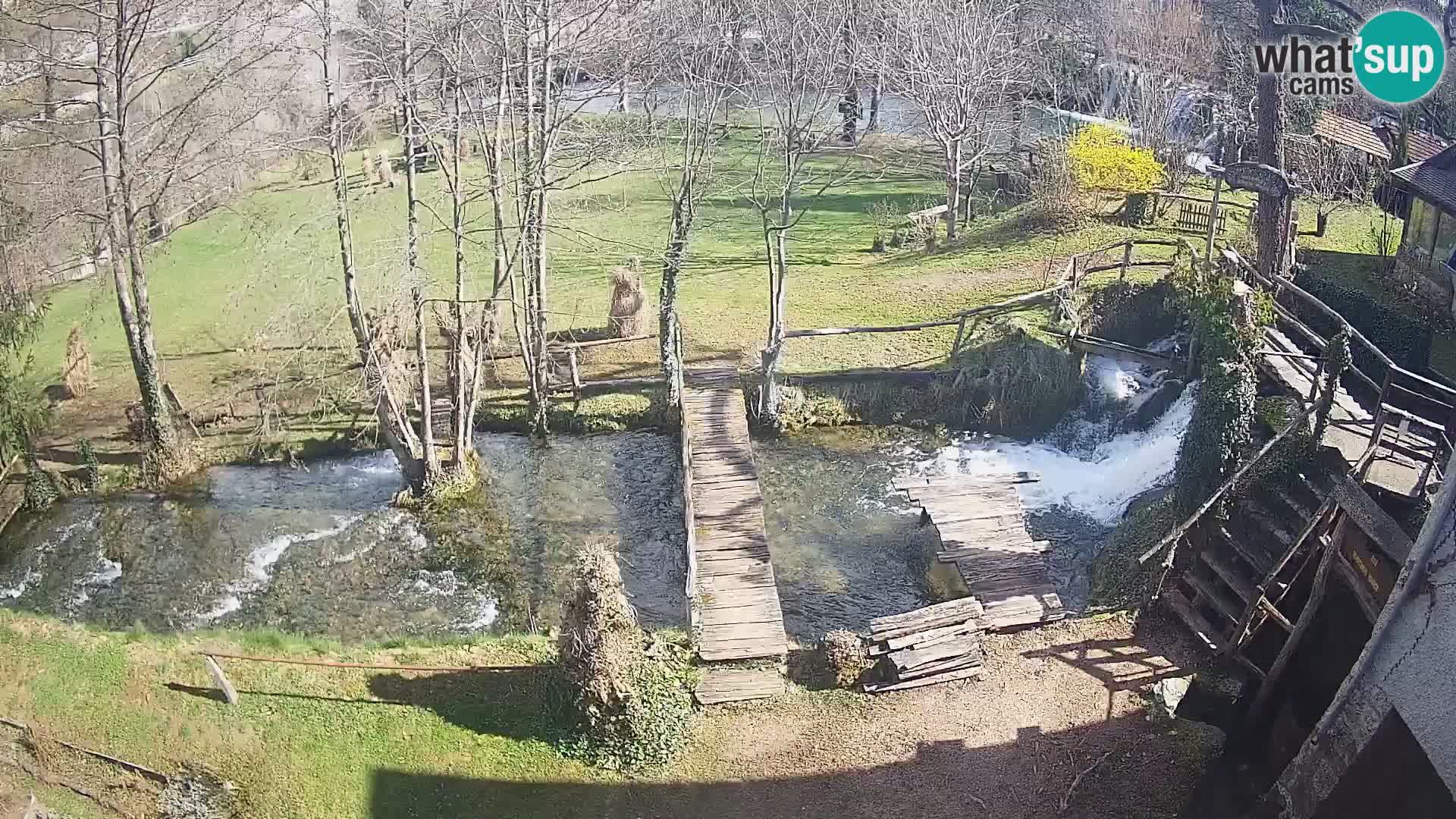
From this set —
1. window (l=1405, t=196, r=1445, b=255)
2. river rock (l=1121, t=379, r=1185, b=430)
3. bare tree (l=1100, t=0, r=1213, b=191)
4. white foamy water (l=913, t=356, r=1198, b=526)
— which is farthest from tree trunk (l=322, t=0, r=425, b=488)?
bare tree (l=1100, t=0, r=1213, b=191)

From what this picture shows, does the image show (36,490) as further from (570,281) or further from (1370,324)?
(1370,324)

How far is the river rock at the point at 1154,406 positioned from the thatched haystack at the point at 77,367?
22839 millimetres

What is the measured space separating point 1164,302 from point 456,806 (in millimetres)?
19630

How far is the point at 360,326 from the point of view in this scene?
66.1 feet

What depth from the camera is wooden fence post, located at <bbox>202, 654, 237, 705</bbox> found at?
13.8 m

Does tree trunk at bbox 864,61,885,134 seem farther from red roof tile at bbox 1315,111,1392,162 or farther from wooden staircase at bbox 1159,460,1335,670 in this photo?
wooden staircase at bbox 1159,460,1335,670

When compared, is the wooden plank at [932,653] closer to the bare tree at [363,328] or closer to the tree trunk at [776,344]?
the tree trunk at [776,344]

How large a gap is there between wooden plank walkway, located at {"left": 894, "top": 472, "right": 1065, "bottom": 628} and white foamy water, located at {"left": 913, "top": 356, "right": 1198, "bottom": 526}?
5.46 feet

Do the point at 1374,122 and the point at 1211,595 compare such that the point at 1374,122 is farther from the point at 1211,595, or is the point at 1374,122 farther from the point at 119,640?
the point at 119,640

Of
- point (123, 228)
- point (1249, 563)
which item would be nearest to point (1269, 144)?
point (1249, 563)

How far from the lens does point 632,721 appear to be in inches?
518

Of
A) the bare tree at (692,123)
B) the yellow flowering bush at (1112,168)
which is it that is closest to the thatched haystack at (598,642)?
the bare tree at (692,123)

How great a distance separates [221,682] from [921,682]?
30.5 ft

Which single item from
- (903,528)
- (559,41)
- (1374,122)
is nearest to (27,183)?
(559,41)
